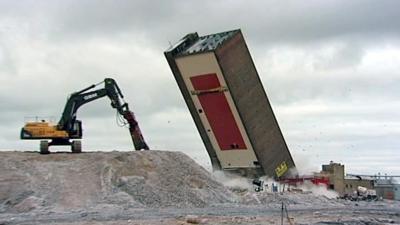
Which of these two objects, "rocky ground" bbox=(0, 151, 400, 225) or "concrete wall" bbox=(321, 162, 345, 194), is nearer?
"rocky ground" bbox=(0, 151, 400, 225)

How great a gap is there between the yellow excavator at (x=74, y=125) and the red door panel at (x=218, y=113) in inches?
174

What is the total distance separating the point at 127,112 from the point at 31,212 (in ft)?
38.1

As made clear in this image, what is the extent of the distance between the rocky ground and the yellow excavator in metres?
1.62

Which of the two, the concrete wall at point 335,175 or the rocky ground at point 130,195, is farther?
the concrete wall at point 335,175

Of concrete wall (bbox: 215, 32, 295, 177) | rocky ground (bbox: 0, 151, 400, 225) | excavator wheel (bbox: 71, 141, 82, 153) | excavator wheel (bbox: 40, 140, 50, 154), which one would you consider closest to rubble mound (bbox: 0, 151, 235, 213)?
rocky ground (bbox: 0, 151, 400, 225)

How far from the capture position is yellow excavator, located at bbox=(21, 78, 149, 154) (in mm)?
37031

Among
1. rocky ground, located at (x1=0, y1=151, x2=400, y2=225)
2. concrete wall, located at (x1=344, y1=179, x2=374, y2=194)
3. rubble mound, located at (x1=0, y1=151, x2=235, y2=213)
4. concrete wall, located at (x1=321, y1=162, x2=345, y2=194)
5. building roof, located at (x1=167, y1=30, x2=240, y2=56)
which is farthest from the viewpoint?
concrete wall, located at (x1=344, y1=179, x2=374, y2=194)

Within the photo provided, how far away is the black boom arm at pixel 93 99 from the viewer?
3834cm

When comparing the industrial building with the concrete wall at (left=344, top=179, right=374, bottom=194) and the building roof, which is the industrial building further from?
the building roof

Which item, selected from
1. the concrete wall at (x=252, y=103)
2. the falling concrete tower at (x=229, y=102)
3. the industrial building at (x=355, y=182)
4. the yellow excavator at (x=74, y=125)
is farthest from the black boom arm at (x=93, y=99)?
the industrial building at (x=355, y=182)

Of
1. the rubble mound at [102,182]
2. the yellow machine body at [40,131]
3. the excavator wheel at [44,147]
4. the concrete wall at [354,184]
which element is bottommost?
the concrete wall at [354,184]

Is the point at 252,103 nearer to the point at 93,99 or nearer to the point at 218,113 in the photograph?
the point at 218,113

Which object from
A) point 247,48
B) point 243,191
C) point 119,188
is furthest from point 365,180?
point 119,188

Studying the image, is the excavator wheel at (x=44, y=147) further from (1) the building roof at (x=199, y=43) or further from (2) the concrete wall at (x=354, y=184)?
(2) the concrete wall at (x=354, y=184)
